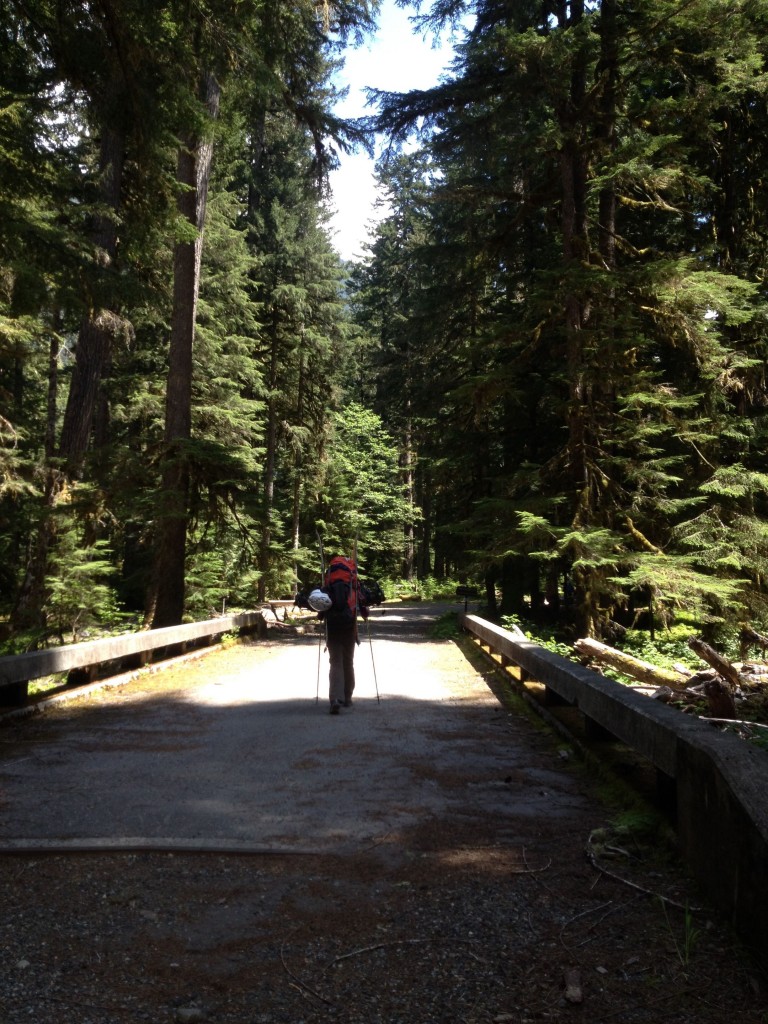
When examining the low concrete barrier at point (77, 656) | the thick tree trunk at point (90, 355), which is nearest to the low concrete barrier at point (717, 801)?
the low concrete barrier at point (77, 656)

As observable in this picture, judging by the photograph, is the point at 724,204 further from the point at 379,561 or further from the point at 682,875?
the point at 379,561

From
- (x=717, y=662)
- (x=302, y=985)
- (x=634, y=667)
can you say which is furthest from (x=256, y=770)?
(x=634, y=667)

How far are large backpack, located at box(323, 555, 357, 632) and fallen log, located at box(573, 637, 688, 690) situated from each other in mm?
3365

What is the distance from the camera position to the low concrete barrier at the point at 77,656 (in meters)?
8.27

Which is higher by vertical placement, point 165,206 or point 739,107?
point 739,107

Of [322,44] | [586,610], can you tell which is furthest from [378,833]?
[322,44]

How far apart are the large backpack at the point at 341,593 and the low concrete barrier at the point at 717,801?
4.53 m

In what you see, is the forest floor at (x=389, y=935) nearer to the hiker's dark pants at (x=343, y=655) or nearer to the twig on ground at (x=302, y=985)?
the twig on ground at (x=302, y=985)

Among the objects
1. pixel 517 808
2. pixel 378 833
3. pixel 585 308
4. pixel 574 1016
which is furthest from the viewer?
pixel 585 308

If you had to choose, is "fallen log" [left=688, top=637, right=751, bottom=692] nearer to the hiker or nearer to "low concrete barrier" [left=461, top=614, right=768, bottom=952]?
"low concrete barrier" [left=461, top=614, right=768, bottom=952]

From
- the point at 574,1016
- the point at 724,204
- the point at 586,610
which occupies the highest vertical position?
the point at 724,204

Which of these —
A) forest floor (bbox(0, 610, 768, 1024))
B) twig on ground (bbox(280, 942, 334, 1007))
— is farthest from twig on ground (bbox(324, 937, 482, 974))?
twig on ground (bbox(280, 942, 334, 1007))

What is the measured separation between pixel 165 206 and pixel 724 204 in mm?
13603

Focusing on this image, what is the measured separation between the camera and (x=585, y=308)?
16.5 metres
